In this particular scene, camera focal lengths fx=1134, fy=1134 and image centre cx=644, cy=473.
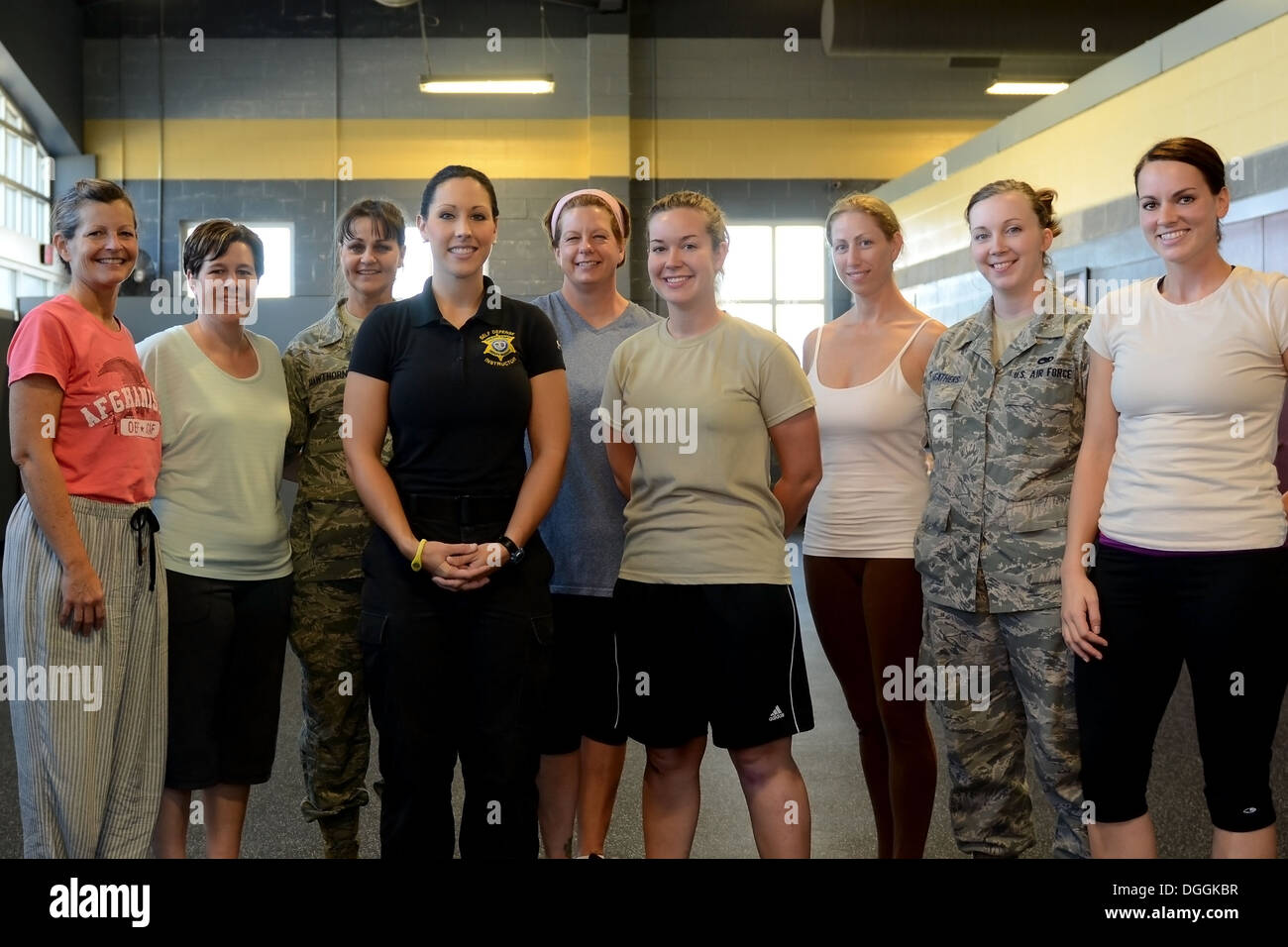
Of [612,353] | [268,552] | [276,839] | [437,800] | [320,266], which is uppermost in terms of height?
[320,266]

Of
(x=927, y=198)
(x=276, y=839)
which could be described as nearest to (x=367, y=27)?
(x=927, y=198)

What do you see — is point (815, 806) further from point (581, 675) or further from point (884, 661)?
point (581, 675)

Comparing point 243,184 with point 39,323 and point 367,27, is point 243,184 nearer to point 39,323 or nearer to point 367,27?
point 367,27

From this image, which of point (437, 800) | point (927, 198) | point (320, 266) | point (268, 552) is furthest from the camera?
point (320, 266)

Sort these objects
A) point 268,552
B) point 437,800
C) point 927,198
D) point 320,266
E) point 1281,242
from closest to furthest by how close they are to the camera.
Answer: point 437,800 → point 268,552 → point 1281,242 → point 927,198 → point 320,266

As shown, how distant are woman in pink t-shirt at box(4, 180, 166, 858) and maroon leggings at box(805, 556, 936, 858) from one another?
143 cm

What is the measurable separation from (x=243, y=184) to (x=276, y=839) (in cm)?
967

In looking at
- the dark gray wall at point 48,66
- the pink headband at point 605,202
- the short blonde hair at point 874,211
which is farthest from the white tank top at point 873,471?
the dark gray wall at point 48,66

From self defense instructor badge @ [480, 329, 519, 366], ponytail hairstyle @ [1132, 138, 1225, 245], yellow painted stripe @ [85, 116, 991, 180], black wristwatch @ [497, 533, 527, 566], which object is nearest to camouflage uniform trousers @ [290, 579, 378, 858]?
black wristwatch @ [497, 533, 527, 566]

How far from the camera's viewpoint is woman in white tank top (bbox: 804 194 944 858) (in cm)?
252

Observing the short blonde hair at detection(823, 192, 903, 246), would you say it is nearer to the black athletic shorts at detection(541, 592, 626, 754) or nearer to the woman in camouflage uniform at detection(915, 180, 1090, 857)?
the woman in camouflage uniform at detection(915, 180, 1090, 857)

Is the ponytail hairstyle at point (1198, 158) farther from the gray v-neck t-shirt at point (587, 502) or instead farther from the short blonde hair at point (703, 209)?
the gray v-neck t-shirt at point (587, 502)

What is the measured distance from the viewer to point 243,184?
37.7 ft

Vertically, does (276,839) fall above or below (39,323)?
below
